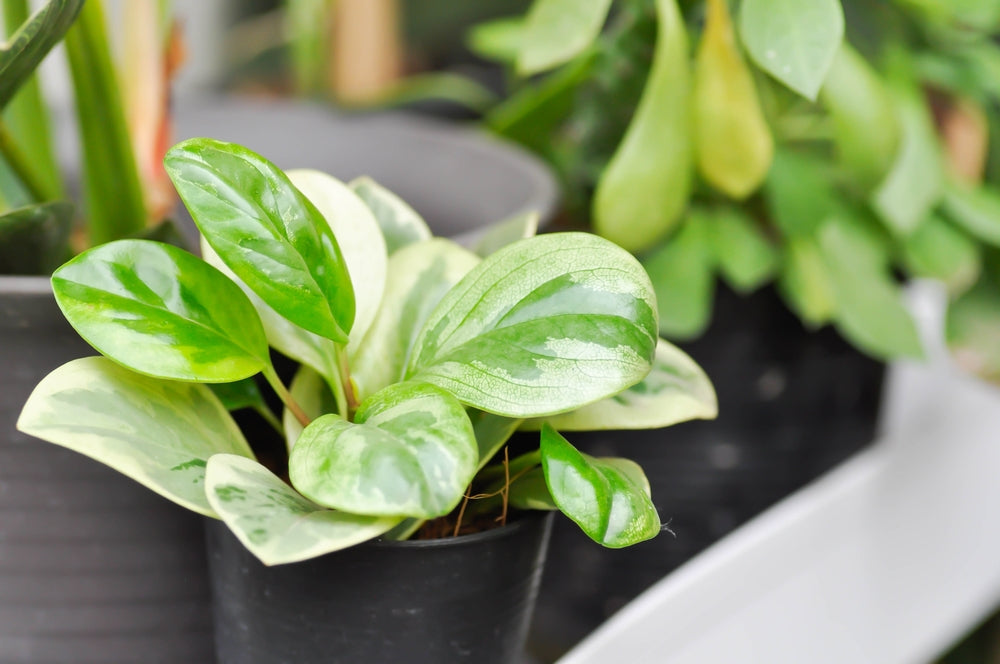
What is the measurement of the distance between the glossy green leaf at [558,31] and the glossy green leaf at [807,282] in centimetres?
17

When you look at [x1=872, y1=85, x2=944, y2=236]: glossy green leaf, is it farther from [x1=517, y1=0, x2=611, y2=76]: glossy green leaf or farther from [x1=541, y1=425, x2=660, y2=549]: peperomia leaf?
[x1=541, y1=425, x2=660, y2=549]: peperomia leaf

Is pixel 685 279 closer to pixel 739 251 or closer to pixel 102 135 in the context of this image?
pixel 739 251

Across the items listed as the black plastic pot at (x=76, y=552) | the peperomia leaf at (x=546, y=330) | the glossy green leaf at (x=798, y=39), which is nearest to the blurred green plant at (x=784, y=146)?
the glossy green leaf at (x=798, y=39)

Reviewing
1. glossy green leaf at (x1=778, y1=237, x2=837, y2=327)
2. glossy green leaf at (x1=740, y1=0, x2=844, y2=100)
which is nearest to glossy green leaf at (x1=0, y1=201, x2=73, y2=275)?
glossy green leaf at (x1=740, y1=0, x2=844, y2=100)

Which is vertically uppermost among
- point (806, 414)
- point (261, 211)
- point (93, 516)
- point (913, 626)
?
point (261, 211)

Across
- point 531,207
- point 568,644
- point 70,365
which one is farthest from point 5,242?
point 568,644

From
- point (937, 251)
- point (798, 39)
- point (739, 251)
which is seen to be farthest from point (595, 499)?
point (937, 251)

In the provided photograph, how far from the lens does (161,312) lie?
0.24 meters

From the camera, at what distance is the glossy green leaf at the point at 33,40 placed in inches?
9.7

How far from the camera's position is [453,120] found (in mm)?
730

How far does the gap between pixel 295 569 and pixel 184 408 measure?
0.19 ft

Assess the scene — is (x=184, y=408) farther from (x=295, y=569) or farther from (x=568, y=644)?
(x=568, y=644)

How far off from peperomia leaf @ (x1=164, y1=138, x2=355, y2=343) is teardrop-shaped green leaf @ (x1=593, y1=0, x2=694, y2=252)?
6.5 inches

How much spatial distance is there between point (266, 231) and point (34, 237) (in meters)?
0.11
